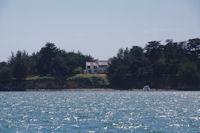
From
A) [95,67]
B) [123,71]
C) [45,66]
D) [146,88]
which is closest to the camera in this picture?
[146,88]

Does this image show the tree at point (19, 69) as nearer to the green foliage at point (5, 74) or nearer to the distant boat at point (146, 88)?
the green foliage at point (5, 74)

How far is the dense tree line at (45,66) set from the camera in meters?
147

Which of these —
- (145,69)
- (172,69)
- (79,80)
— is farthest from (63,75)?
(172,69)

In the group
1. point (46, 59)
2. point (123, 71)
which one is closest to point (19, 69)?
point (46, 59)

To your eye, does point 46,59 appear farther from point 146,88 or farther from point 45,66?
point 146,88

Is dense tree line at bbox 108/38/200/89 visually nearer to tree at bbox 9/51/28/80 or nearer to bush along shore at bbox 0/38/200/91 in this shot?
bush along shore at bbox 0/38/200/91

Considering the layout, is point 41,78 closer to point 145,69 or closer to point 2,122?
point 145,69

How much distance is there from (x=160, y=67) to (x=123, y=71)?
14488 millimetres

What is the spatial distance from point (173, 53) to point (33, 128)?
115m

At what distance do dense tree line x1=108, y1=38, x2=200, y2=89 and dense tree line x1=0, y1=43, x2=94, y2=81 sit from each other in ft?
60.8

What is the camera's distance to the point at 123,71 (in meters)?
139

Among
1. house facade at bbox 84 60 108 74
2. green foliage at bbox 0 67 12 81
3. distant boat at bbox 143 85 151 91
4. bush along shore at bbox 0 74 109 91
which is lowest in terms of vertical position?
distant boat at bbox 143 85 151 91

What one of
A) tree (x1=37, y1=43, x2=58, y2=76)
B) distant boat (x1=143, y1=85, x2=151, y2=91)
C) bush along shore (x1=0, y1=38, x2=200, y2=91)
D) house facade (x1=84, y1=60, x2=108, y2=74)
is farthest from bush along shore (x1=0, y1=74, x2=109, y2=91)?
house facade (x1=84, y1=60, x2=108, y2=74)

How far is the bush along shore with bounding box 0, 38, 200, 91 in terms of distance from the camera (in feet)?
443
